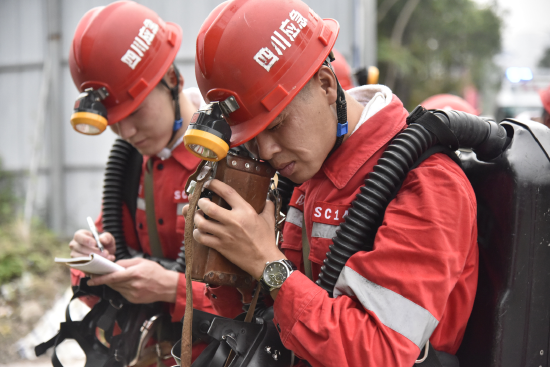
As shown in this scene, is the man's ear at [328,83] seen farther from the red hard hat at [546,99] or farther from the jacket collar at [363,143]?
the red hard hat at [546,99]

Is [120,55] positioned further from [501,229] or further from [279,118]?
[501,229]

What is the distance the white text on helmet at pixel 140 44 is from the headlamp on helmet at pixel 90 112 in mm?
195

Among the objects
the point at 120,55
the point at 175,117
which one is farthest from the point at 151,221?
the point at 120,55

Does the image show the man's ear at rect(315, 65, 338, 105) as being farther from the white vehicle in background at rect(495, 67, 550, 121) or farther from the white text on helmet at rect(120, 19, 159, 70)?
the white vehicle in background at rect(495, 67, 550, 121)

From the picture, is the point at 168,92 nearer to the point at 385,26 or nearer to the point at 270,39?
the point at 270,39

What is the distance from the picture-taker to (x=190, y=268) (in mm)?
1640

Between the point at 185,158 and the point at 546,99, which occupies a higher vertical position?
the point at 546,99

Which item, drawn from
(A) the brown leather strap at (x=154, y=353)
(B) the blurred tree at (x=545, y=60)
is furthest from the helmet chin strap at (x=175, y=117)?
(B) the blurred tree at (x=545, y=60)

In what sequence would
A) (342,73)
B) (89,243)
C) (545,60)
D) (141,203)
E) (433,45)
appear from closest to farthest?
1. (89,243)
2. (141,203)
3. (342,73)
4. (433,45)
5. (545,60)

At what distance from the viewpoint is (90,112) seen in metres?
2.43

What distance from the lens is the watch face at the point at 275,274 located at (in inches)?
61.0

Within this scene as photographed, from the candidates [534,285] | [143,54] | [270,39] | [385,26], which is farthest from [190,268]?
[385,26]

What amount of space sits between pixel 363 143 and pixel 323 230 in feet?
1.13

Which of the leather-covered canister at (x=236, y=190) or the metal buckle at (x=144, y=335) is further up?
the leather-covered canister at (x=236, y=190)
